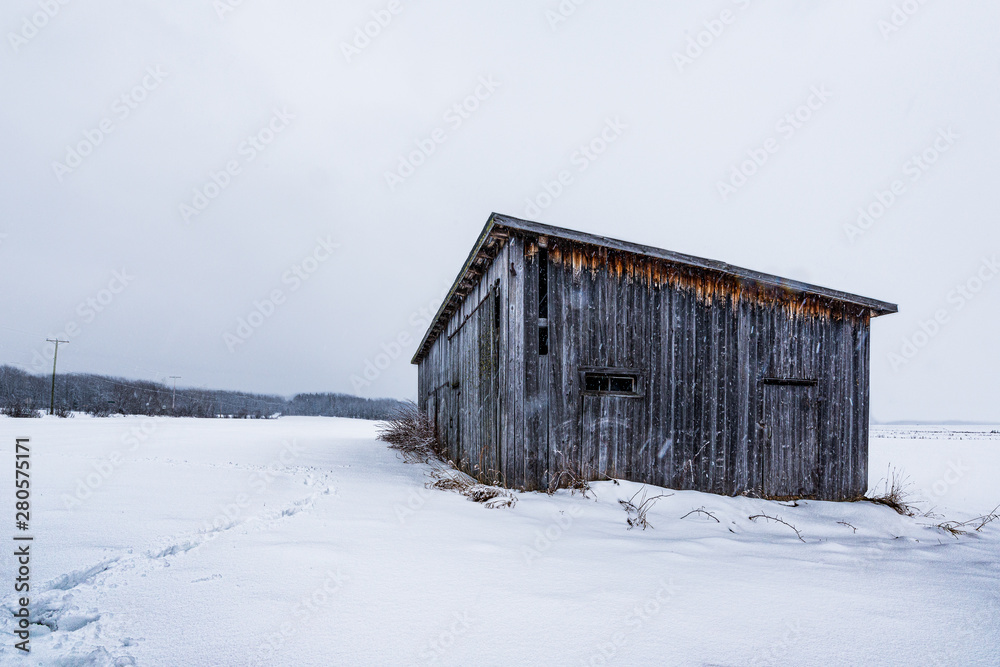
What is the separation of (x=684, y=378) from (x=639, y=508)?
2.42 meters

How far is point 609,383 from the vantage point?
7934 millimetres

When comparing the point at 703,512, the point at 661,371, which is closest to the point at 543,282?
the point at 661,371

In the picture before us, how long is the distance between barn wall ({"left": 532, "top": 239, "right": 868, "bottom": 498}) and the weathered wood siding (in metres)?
0.02

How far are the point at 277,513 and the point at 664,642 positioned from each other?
4.57 metres

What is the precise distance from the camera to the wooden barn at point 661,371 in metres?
7.62

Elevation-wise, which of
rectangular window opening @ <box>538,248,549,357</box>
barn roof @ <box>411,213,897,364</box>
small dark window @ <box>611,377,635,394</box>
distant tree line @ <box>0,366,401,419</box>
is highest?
barn roof @ <box>411,213,897,364</box>

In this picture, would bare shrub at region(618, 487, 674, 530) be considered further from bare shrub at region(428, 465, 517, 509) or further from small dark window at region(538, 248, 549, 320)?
small dark window at region(538, 248, 549, 320)

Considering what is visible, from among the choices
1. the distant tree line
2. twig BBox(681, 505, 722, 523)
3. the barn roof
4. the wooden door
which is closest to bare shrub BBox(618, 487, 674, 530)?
twig BBox(681, 505, 722, 523)

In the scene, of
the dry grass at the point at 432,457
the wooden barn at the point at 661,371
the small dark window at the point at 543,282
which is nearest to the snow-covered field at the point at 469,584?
the dry grass at the point at 432,457

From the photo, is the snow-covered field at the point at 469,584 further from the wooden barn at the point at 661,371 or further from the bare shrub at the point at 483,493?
the wooden barn at the point at 661,371

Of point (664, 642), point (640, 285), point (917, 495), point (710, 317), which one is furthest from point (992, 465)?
point (664, 642)

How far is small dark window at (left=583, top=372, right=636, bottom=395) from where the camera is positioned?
7.86 m

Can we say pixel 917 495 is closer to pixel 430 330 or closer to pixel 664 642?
pixel 664 642

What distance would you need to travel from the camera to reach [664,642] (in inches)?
113
